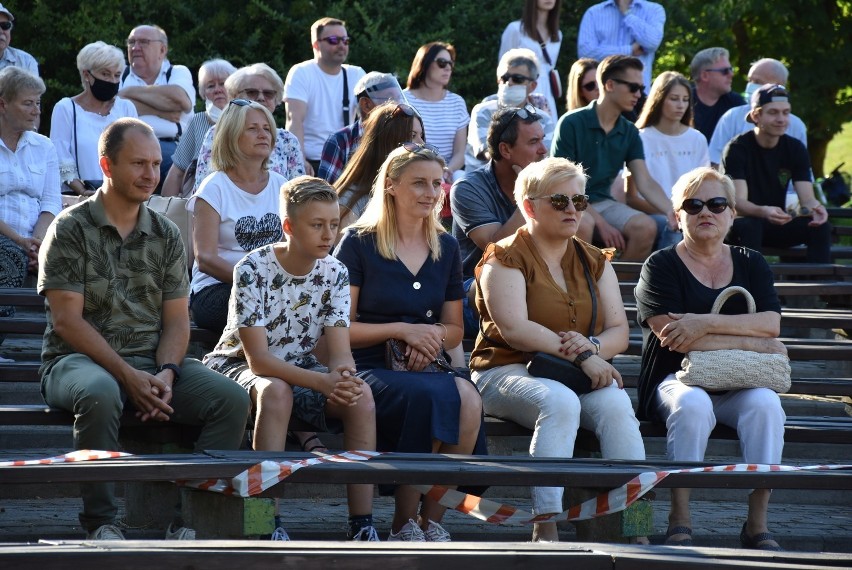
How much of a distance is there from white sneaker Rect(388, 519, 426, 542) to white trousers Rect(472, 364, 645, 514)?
1.56 feet

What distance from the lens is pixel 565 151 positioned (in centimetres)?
917

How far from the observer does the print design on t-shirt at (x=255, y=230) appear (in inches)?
266

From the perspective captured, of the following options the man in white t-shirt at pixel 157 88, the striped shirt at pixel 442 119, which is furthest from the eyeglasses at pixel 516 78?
the man in white t-shirt at pixel 157 88

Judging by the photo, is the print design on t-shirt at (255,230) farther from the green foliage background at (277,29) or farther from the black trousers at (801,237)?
the green foliage background at (277,29)

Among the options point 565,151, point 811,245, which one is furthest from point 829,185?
point 565,151

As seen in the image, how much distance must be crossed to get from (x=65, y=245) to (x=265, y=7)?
7.60 metres

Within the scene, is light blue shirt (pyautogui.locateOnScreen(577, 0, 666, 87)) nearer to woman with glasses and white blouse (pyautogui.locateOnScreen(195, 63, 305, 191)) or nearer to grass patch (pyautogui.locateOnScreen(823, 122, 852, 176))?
woman with glasses and white blouse (pyautogui.locateOnScreen(195, 63, 305, 191))

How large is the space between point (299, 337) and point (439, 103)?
4.84 metres

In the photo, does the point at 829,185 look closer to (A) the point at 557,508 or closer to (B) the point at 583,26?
(B) the point at 583,26

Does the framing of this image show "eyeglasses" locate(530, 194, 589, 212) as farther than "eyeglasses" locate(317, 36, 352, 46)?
No

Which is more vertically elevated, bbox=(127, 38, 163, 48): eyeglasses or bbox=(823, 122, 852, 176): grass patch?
bbox=(823, 122, 852, 176): grass patch

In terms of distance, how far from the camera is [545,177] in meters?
6.05

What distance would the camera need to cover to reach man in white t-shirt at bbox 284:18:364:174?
1025 cm

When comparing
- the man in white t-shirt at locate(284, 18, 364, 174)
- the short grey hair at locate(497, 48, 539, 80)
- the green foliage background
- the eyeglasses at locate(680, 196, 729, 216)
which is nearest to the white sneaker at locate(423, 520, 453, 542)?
the eyeglasses at locate(680, 196, 729, 216)
